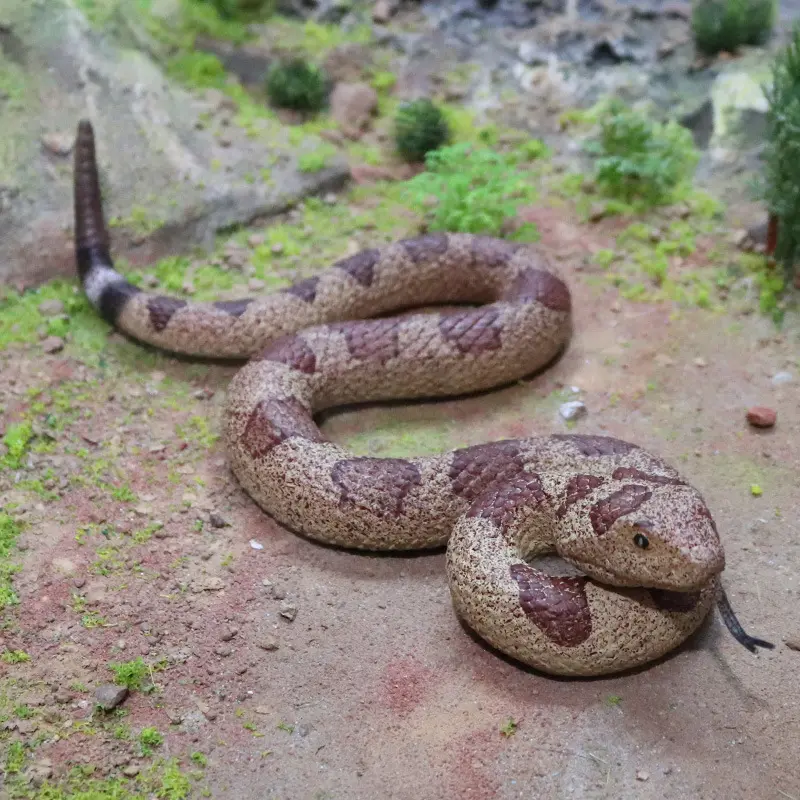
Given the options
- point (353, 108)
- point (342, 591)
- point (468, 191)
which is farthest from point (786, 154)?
point (342, 591)

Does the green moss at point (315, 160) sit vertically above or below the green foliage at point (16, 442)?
above

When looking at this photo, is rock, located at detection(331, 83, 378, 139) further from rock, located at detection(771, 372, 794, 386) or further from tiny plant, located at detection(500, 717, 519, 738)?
tiny plant, located at detection(500, 717, 519, 738)

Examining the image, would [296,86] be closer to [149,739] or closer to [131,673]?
[131,673]

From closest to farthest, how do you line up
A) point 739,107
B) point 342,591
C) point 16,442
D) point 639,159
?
point 342,591, point 16,442, point 639,159, point 739,107

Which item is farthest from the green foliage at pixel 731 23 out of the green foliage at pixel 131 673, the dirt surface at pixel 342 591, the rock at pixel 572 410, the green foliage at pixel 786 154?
the green foliage at pixel 131 673

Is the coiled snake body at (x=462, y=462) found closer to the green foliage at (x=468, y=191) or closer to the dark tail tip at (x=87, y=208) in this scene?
the dark tail tip at (x=87, y=208)

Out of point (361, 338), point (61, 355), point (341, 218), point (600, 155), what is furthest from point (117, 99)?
point (600, 155)
